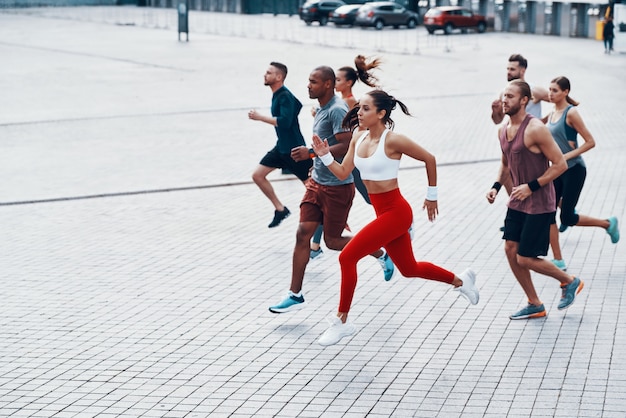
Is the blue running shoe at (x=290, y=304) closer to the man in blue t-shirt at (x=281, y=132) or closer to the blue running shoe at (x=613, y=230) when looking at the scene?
the man in blue t-shirt at (x=281, y=132)

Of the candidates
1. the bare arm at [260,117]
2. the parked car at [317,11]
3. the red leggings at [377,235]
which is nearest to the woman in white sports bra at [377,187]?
the red leggings at [377,235]

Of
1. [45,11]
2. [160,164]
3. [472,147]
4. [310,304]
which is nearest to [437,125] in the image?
[472,147]

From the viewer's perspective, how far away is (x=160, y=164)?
580 inches

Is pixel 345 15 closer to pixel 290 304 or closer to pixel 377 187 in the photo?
pixel 290 304

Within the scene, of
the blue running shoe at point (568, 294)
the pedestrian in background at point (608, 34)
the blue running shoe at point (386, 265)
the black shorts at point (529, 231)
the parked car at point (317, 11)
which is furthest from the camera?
the parked car at point (317, 11)

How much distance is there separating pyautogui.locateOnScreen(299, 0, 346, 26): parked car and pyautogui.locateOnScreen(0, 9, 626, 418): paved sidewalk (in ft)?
108

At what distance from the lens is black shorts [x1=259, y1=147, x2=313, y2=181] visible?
10.5 m

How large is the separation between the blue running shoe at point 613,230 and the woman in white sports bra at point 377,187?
Answer: 10.6 ft

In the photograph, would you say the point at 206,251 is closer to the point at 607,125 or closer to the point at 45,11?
the point at 607,125

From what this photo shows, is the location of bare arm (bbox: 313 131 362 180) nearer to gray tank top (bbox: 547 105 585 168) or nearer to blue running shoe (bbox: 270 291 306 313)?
blue running shoe (bbox: 270 291 306 313)

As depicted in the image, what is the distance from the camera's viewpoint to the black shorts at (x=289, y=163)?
10469 millimetres

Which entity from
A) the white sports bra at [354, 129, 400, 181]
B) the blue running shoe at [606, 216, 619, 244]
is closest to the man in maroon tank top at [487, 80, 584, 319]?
the white sports bra at [354, 129, 400, 181]

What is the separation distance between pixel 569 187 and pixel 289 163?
9.34ft

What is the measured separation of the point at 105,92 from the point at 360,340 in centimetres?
1693
